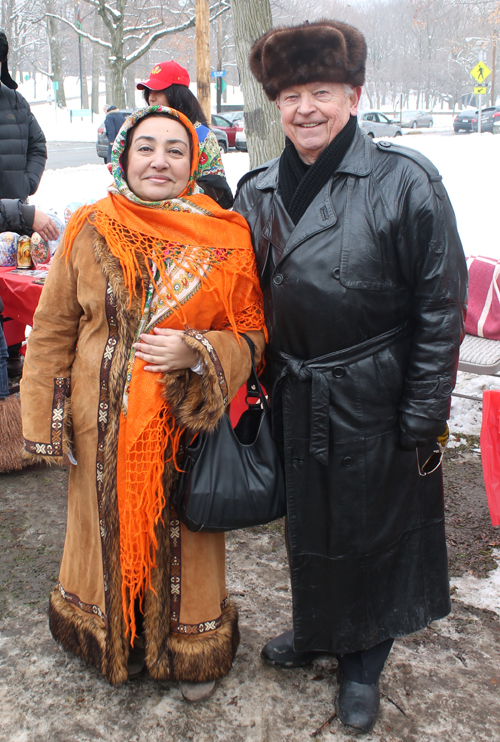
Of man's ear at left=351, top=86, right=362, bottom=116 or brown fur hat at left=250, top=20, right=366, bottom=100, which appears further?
man's ear at left=351, top=86, right=362, bottom=116

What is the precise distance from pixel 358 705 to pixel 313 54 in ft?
6.38

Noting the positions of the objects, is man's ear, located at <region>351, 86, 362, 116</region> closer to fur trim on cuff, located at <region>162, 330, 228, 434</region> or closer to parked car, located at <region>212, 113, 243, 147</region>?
fur trim on cuff, located at <region>162, 330, 228, 434</region>

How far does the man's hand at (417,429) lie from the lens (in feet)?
6.12

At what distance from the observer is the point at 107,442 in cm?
197

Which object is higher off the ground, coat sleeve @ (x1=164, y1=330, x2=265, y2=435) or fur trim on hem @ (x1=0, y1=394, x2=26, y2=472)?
coat sleeve @ (x1=164, y1=330, x2=265, y2=435)

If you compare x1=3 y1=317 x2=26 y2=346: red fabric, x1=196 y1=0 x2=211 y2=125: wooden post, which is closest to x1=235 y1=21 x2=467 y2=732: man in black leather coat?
x1=3 y1=317 x2=26 y2=346: red fabric

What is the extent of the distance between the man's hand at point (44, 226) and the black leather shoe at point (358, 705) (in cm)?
306

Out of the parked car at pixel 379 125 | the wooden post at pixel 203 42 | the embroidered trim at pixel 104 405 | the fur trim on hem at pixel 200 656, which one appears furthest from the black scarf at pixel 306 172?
the parked car at pixel 379 125

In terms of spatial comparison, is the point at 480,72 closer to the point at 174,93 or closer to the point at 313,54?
the point at 174,93

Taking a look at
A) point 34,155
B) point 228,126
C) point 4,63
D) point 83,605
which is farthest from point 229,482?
point 228,126

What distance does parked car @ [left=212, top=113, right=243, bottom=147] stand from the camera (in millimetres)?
20750

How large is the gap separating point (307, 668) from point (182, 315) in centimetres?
133

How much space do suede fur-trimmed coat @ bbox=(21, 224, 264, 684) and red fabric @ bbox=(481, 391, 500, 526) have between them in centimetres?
142

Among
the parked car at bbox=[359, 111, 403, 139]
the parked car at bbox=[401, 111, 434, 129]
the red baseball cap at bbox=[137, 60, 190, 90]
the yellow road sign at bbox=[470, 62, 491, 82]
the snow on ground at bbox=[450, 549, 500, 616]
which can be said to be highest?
the yellow road sign at bbox=[470, 62, 491, 82]
